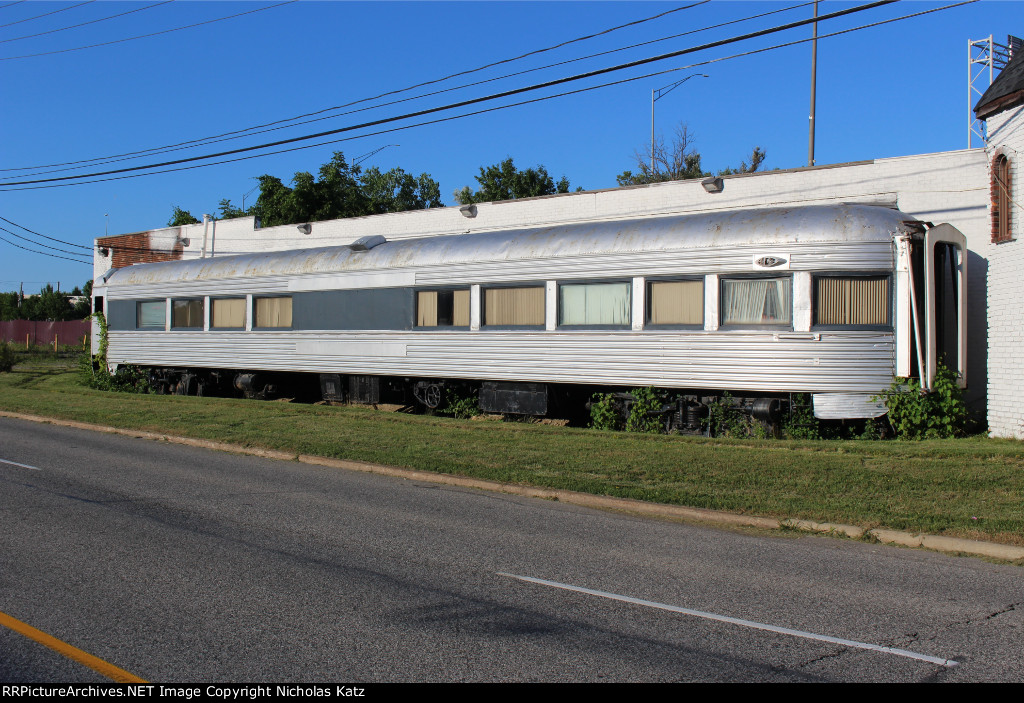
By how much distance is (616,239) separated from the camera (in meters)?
15.6

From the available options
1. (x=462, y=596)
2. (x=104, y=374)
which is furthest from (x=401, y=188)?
(x=462, y=596)

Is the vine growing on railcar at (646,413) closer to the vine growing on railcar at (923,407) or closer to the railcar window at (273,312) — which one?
the vine growing on railcar at (923,407)

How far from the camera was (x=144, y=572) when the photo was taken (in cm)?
663

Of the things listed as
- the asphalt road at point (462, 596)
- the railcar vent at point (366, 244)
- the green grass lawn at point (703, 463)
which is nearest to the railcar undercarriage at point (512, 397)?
the green grass lawn at point (703, 463)

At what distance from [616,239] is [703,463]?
526 cm

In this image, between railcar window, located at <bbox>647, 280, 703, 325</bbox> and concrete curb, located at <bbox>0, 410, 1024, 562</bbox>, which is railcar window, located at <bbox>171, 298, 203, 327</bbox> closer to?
concrete curb, located at <bbox>0, 410, 1024, 562</bbox>

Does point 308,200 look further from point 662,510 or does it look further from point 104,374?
point 662,510

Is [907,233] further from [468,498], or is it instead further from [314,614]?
[314,614]

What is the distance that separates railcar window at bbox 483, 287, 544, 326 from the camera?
1661 cm

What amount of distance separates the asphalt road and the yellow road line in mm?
49

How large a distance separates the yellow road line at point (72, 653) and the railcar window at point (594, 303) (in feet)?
37.6

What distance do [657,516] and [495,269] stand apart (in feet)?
28.6

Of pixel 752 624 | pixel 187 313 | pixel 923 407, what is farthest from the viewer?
pixel 187 313
